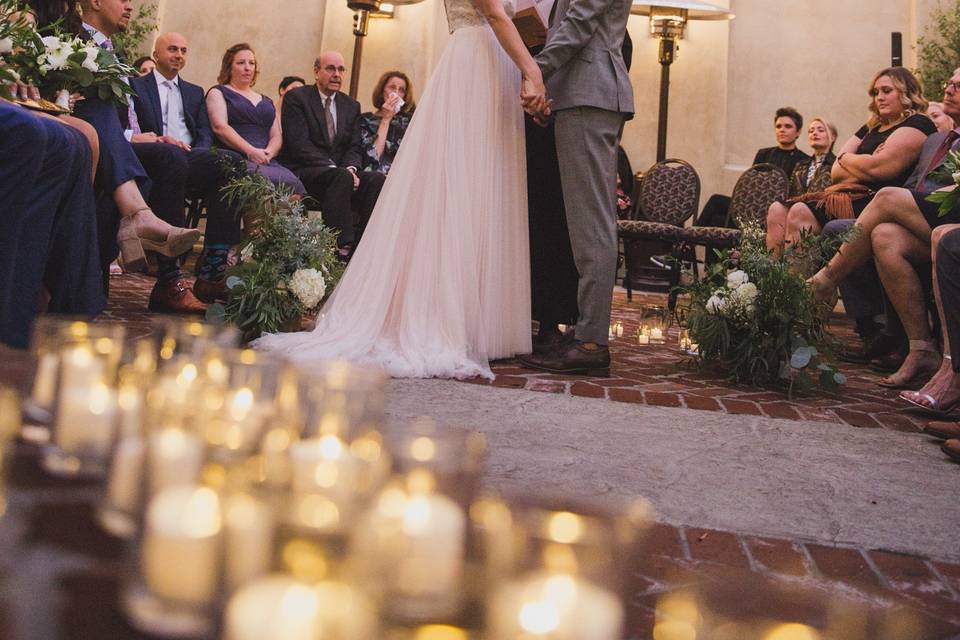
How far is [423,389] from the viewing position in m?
3.64

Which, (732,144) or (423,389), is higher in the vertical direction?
(732,144)

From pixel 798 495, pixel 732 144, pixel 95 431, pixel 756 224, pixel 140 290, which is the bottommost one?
pixel 798 495

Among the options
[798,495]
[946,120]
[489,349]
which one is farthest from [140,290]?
[946,120]

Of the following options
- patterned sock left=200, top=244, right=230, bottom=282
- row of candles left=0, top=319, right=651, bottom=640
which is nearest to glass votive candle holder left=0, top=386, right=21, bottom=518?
row of candles left=0, top=319, right=651, bottom=640

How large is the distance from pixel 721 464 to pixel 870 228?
120 inches

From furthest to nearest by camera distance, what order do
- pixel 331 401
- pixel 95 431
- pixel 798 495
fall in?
1. pixel 798 495
2. pixel 331 401
3. pixel 95 431

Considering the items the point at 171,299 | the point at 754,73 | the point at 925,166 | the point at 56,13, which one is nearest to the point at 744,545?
the point at 56,13

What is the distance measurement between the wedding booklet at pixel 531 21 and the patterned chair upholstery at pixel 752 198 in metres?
4.73

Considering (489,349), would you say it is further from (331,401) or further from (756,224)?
(331,401)

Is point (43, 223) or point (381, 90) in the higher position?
point (381, 90)

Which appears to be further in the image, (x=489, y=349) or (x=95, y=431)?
(x=489, y=349)

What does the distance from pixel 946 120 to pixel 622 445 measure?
18.5 ft

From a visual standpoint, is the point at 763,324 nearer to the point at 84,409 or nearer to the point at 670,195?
the point at 84,409

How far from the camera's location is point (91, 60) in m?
3.93
